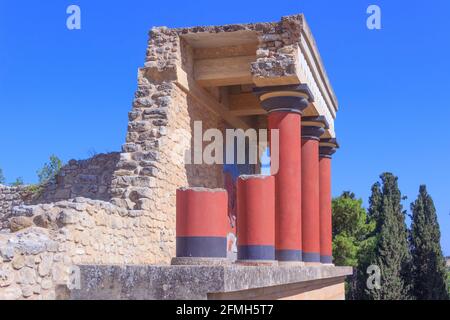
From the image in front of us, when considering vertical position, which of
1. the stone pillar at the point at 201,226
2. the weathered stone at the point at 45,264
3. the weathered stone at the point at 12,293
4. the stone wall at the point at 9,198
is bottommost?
the weathered stone at the point at 12,293

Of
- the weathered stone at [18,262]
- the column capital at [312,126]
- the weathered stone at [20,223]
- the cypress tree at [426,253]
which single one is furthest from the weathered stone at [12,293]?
the cypress tree at [426,253]

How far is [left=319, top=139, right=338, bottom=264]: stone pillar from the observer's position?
47.3ft

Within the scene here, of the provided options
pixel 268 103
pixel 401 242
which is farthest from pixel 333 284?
pixel 401 242

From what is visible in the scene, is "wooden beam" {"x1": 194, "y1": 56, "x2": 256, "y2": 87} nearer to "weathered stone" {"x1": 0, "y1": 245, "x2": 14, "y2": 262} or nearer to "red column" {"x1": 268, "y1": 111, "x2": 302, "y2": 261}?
"red column" {"x1": 268, "y1": 111, "x2": 302, "y2": 261}

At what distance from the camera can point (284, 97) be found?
33.8 ft

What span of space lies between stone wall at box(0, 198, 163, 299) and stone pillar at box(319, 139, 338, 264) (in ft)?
22.1

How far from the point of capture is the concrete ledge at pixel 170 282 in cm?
464

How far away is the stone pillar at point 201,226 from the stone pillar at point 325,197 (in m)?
8.81

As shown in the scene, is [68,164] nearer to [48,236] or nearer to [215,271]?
[48,236]

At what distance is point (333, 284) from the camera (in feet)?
40.1

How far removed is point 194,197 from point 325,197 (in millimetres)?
9139

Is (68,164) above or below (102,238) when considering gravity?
above

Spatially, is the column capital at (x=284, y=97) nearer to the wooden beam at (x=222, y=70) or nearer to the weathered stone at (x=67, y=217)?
the wooden beam at (x=222, y=70)
